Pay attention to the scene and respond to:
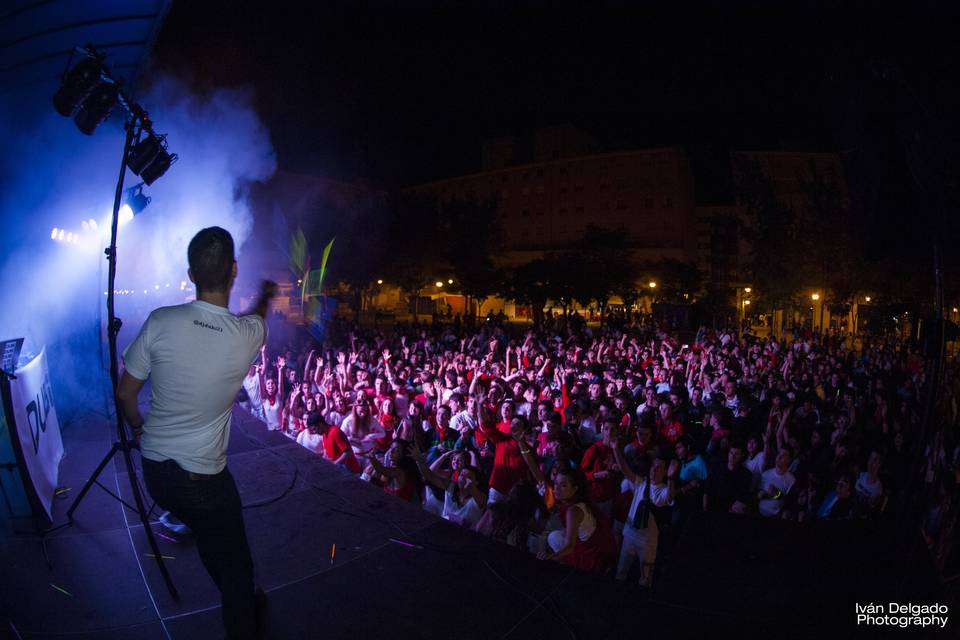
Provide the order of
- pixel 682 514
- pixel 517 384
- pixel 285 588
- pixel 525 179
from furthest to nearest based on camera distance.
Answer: pixel 525 179
pixel 517 384
pixel 682 514
pixel 285 588

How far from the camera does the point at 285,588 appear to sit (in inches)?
87.5

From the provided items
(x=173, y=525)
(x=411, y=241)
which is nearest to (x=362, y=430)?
(x=173, y=525)

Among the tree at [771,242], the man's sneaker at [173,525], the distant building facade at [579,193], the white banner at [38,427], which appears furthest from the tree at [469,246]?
the man's sneaker at [173,525]

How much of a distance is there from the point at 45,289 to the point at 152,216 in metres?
6.25

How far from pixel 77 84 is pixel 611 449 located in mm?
5154

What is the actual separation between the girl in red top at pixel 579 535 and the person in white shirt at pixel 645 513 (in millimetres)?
345

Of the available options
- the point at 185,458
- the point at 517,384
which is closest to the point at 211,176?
the point at 517,384

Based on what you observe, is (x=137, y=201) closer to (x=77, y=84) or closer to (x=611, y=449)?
(x=77, y=84)

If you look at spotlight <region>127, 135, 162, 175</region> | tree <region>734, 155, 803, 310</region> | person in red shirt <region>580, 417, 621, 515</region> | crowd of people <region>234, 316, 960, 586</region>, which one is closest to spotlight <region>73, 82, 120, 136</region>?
spotlight <region>127, 135, 162, 175</region>

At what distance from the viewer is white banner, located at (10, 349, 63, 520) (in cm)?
269

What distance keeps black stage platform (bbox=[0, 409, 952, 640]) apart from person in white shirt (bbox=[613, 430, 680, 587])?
0.79 metres

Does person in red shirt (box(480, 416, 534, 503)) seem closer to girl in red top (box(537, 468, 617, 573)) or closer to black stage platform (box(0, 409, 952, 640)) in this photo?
girl in red top (box(537, 468, 617, 573))

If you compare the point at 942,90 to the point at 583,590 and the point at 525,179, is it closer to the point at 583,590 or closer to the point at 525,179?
the point at 583,590

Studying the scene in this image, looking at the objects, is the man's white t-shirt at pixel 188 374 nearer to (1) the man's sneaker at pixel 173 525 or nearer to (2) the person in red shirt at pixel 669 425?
(1) the man's sneaker at pixel 173 525
